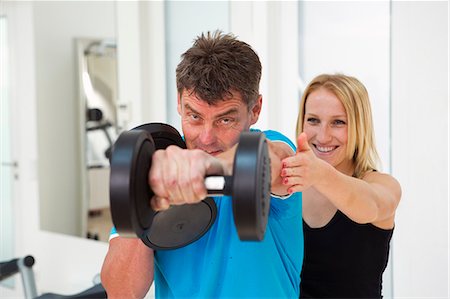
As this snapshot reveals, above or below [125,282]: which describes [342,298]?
below

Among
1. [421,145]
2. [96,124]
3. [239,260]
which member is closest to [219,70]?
[239,260]

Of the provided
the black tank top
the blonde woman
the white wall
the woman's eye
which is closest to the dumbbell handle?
the blonde woman

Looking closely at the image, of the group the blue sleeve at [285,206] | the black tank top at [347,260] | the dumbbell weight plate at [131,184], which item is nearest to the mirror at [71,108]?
the black tank top at [347,260]

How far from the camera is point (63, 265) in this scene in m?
3.34

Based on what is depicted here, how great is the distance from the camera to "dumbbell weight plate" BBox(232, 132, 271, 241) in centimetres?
71

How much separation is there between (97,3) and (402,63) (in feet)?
7.88

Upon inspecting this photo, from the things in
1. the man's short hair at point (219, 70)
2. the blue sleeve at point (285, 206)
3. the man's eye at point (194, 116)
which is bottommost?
the blue sleeve at point (285, 206)

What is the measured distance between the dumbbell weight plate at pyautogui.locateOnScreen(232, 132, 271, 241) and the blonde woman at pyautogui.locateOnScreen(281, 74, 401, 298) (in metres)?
0.29

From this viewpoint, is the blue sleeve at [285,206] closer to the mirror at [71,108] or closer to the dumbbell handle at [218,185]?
the dumbbell handle at [218,185]

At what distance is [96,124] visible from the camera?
12.0 feet

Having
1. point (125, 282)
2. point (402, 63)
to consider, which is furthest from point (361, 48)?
point (125, 282)

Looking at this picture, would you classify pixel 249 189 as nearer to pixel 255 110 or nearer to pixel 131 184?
pixel 131 184

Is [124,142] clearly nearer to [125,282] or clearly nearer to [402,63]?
[125,282]

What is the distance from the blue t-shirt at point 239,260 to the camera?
0.98m
